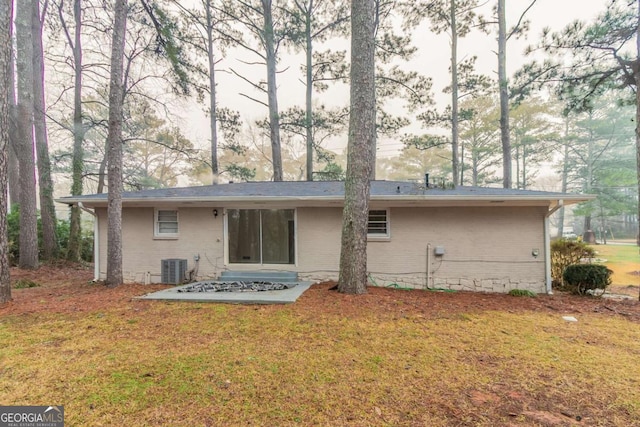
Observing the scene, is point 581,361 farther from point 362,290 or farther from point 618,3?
point 618,3

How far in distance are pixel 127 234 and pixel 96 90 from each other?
→ 27.7ft

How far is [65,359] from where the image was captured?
2.89 meters

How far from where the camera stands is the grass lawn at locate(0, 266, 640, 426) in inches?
83.0

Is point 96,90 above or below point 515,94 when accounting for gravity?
above

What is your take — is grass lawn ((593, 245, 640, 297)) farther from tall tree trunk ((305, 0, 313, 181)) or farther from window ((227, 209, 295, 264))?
tall tree trunk ((305, 0, 313, 181))

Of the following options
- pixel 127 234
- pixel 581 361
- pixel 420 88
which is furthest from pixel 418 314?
pixel 420 88

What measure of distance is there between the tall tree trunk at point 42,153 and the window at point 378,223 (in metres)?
11.0

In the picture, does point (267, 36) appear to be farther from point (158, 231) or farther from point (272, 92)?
point (158, 231)

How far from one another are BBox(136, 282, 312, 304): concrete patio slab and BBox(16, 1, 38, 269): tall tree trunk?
6.87 meters

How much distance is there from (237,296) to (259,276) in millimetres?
1677

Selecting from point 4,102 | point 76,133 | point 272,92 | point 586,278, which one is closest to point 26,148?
point 76,133

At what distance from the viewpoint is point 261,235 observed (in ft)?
24.7

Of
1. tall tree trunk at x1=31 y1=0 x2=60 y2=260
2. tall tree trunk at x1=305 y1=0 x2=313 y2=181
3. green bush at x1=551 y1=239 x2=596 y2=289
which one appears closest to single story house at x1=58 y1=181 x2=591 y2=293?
green bush at x1=551 y1=239 x2=596 y2=289

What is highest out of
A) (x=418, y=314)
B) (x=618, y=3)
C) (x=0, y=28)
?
(x=618, y=3)
